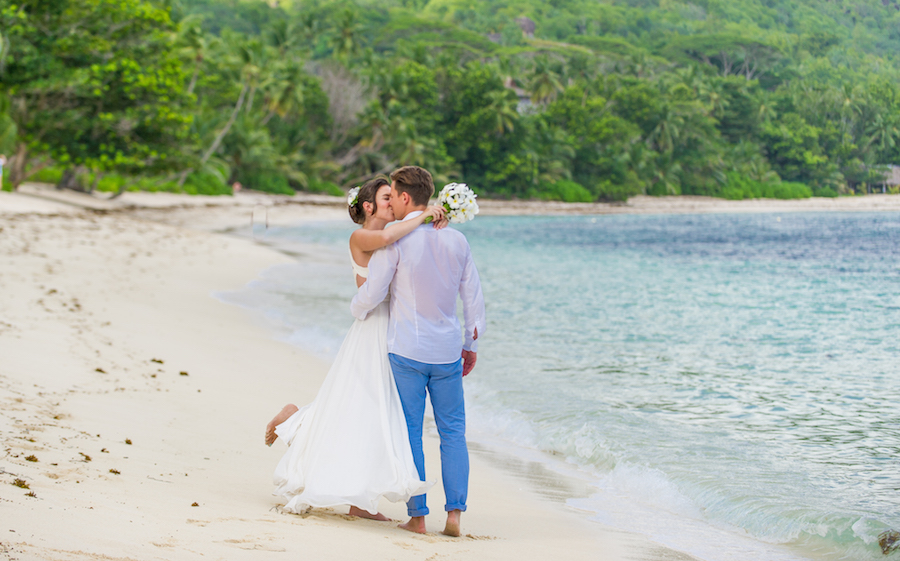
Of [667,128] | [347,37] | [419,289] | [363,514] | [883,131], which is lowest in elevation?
[363,514]

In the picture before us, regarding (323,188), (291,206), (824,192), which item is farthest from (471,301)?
(824,192)

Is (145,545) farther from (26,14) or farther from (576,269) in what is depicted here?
(26,14)

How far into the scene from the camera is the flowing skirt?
355 cm

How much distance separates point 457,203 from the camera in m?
3.61

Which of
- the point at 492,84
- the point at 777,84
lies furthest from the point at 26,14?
the point at 777,84

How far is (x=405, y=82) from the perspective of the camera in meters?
54.5

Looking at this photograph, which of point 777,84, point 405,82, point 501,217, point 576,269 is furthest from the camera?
point 777,84

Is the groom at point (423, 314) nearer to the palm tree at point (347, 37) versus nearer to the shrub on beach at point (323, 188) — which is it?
the shrub on beach at point (323, 188)

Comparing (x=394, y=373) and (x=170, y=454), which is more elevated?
(x=394, y=373)

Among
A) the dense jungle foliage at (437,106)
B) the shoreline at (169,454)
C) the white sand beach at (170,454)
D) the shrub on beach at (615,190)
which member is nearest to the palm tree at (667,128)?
the dense jungle foliage at (437,106)

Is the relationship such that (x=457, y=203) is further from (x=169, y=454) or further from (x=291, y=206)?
(x=291, y=206)

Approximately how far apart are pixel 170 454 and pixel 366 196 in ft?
6.20

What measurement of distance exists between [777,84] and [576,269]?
6454cm

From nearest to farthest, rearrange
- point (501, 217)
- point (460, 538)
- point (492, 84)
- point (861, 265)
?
point (460, 538), point (861, 265), point (501, 217), point (492, 84)
